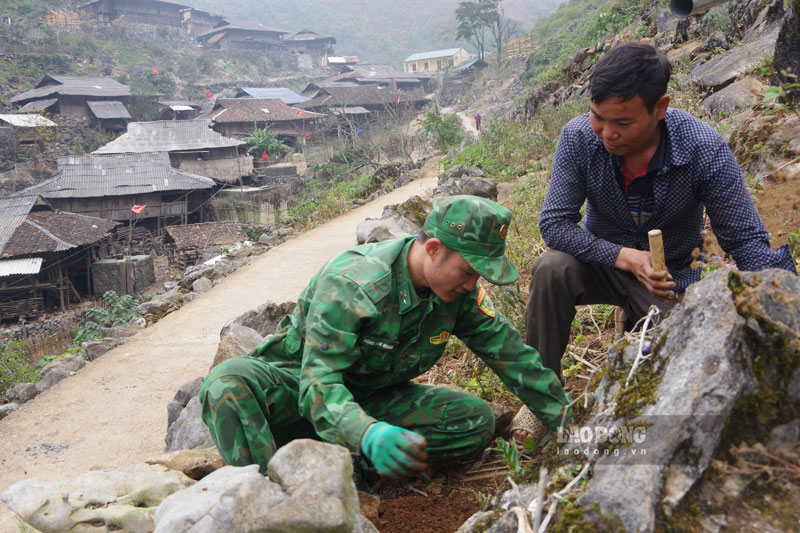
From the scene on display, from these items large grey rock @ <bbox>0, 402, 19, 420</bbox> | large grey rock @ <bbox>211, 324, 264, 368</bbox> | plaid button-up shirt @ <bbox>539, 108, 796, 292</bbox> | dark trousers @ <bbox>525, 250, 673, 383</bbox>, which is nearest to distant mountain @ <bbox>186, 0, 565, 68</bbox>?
large grey rock @ <bbox>0, 402, 19, 420</bbox>

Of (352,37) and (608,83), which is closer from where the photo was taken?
(608,83)

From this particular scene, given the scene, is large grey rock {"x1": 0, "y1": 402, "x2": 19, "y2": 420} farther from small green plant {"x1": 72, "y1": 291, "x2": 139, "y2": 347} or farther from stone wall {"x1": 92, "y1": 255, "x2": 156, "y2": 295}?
stone wall {"x1": 92, "y1": 255, "x2": 156, "y2": 295}

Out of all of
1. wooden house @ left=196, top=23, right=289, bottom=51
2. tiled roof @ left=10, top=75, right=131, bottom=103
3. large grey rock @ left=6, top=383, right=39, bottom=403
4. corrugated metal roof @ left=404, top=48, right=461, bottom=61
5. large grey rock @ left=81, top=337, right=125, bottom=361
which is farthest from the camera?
corrugated metal roof @ left=404, top=48, right=461, bottom=61

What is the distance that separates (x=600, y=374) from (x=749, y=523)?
23.1 inches

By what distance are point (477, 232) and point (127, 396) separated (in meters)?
4.34

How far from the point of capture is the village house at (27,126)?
2573 cm

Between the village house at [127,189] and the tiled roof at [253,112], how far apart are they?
626cm

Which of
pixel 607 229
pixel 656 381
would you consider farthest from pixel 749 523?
pixel 607 229

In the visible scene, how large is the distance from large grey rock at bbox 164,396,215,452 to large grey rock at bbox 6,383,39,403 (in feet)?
10.2

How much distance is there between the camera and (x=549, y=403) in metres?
2.20

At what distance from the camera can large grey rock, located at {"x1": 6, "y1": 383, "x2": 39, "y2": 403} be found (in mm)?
5980

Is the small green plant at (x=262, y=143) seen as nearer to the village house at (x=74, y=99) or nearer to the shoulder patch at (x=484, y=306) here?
the village house at (x=74, y=99)

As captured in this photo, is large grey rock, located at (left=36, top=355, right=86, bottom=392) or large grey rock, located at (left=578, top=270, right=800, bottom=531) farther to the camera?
large grey rock, located at (left=36, top=355, right=86, bottom=392)

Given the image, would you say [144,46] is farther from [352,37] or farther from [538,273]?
[538,273]
